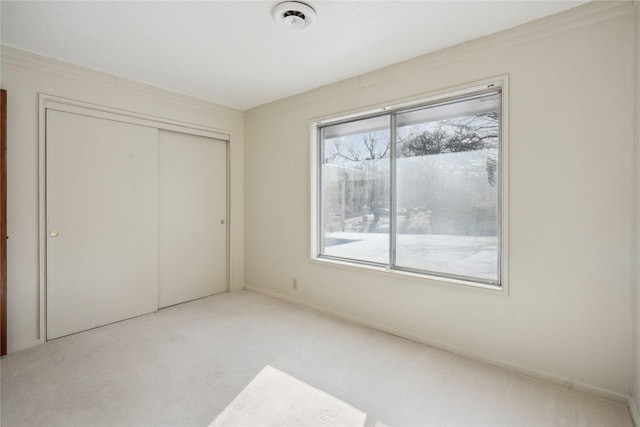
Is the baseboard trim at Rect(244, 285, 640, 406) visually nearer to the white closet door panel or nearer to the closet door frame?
the white closet door panel

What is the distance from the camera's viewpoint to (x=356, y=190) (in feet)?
11.3

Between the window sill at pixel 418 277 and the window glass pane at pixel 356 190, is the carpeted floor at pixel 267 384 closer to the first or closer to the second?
the window sill at pixel 418 277

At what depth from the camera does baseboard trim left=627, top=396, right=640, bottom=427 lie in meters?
1.76

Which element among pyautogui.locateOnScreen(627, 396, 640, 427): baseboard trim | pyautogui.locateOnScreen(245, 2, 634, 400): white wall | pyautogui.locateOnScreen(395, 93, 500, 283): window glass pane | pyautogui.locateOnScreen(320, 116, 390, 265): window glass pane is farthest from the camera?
pyautogui.locateOnScreen(320, 116, 390, 265): window glass pane

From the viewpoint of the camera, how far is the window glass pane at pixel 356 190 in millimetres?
3211

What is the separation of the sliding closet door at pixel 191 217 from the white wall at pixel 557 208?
8.27 feet

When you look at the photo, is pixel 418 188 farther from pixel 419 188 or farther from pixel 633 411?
pixel 633 411

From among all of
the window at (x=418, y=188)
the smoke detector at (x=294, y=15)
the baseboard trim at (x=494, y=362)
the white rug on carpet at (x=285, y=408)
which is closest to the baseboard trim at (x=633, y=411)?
the baseboard trim at (x=494, y=362)

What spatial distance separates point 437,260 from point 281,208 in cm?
201

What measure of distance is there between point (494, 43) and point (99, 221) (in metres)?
3.94

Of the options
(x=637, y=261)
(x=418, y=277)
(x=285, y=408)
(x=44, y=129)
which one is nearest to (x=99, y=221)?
(x=44, y=129)

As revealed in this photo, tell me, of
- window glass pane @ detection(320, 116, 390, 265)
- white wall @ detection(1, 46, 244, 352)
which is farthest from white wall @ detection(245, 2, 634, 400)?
white wall @ detection(1, 46, 244, 352)

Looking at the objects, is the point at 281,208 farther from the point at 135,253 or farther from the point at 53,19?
the point at 53,19

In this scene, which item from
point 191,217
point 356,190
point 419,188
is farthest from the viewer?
point 191,217
